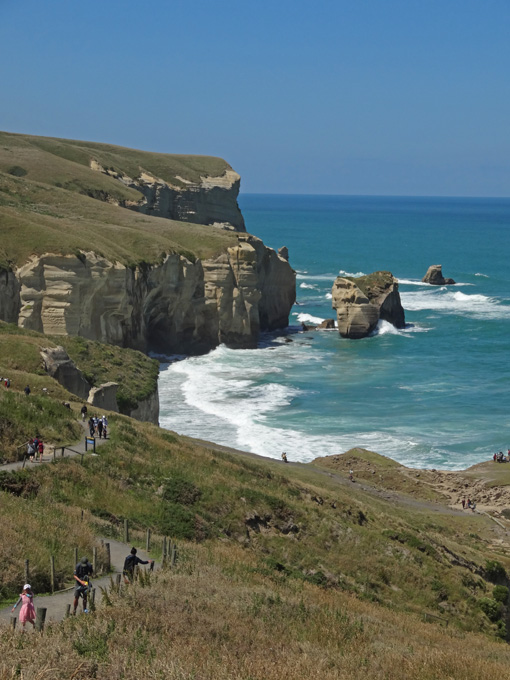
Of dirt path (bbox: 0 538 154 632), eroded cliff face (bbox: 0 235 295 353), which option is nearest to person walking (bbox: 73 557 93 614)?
dirt path (bbox: 0 538 154 632)

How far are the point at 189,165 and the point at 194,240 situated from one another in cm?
5358

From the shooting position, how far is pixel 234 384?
63938 mm

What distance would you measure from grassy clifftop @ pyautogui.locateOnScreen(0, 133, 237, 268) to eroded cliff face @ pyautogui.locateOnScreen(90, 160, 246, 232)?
107 inches

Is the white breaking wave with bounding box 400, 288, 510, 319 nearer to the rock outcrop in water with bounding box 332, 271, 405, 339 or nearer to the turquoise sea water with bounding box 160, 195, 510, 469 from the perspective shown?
the turquoise sea water with bounding box 160, 195, 510, 469

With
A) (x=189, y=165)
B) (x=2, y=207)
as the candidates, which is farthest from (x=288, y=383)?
(x=189, y=165)

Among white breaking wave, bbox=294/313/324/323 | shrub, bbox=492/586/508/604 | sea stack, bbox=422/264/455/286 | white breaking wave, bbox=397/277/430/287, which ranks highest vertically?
sea stack, bbox=422/264/455/286

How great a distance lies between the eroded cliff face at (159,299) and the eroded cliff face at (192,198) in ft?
77.5

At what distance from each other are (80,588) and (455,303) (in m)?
97.9

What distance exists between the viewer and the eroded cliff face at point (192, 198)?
113 meters

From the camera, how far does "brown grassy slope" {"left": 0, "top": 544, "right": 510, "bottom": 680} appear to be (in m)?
11.3

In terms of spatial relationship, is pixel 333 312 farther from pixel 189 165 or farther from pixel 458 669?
pixel 458 669

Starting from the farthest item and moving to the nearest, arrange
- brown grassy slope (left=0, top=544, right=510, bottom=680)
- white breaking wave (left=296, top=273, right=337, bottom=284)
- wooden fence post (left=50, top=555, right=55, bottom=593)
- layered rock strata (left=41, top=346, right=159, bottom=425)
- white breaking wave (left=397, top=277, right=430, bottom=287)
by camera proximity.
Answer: white breaking wave (left=296, top=273, right=337, bottom=284), white breaking wave (left=397, top=277, right=430, bottom=287), layered rock strata (left=41, top=346, right=159, bottom=425), wooden fence post (left=50, top=555, right=55, bottom=593), brown grassy slope (left=0, top=544, right=510, bottom=680)

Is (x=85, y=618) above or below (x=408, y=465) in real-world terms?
above

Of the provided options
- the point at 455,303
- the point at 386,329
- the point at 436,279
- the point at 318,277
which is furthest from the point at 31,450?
the point at 318,277
